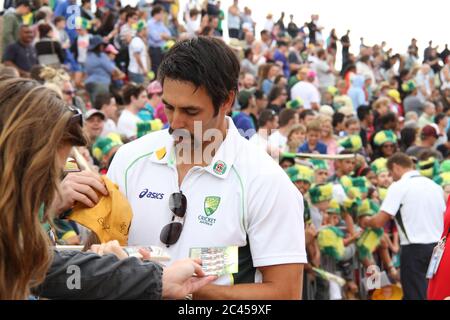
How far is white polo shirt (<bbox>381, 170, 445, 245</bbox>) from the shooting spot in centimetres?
921

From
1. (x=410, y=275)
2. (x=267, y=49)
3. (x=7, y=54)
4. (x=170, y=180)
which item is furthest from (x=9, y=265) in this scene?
(x=267, y=49)

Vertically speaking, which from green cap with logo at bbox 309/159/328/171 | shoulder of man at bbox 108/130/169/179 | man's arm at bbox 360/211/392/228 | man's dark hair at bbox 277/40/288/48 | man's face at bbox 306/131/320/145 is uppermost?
shoulder of man at bbox 108/130/169/179

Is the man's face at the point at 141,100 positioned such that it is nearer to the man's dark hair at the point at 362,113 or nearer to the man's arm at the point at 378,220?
the man's arm at the point at 378,220

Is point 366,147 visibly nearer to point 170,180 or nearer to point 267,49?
point 267,49

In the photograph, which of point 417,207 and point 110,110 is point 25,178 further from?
point 110,110

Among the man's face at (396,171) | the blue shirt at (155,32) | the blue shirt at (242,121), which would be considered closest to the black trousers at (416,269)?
the man's face at (396,171)

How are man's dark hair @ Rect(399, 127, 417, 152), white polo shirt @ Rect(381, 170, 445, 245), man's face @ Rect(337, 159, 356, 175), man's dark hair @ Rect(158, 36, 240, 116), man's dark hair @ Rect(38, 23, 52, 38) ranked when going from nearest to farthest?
man's dark hair @ Rect(158, 36, 240, 116)
white polo shirt @ Rect(381, 170, 445, 245)
man's face @ Rect(337, 159, 356, 175)
man's dark hair @ Rect(38, 23, 52, 38)
man's dark hair @ Rect(399, 127, 417, 152)

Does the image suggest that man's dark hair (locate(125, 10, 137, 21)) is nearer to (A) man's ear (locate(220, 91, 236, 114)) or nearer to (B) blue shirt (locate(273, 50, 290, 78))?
(B) blue shirt (locate(273, 50, 290, 78))

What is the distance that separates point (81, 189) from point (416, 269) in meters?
6.66

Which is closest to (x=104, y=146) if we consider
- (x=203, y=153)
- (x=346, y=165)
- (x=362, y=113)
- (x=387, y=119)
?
(x=346, y=165)

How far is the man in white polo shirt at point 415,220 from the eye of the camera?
30.3 feet

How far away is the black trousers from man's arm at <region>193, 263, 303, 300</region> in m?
6.11

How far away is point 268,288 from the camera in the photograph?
3316 millimetres

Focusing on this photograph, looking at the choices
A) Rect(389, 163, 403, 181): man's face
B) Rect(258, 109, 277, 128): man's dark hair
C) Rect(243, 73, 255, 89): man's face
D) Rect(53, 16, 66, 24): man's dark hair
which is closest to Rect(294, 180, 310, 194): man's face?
Rect(389, 163, 403, 181): man's face
